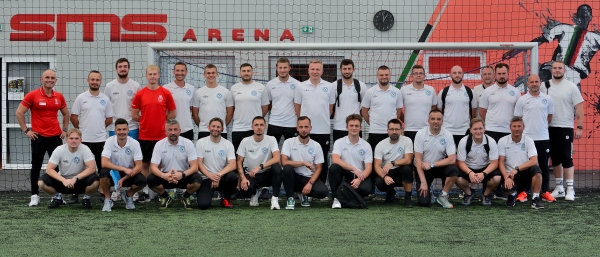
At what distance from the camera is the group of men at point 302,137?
8242mm

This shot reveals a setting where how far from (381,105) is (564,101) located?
2115 millimetres

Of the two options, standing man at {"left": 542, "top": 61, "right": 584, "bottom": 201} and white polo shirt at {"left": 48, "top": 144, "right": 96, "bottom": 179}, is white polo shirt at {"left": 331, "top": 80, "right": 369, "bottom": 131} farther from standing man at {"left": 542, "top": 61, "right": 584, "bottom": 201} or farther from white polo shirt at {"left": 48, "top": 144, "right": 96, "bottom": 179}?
white polo shirt at {"left": 48, "top": 144, "right": 96, "bottom": 179}

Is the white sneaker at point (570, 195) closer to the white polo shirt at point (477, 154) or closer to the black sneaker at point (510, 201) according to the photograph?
the black sneaker at point (510, 201)

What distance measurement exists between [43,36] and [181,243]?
765cm

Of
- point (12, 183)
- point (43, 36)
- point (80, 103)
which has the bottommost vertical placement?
point (12, 183)

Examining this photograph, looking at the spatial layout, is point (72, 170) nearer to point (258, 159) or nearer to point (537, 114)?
point (258, 159)

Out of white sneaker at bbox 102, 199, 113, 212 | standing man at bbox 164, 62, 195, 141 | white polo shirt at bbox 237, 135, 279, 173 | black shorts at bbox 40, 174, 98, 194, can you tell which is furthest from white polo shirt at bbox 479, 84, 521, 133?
black shorts at bbox 40, 174, 98, 194

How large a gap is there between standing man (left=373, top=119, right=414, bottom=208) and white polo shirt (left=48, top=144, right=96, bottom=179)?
301 centimetres

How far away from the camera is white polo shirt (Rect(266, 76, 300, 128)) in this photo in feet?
29.2

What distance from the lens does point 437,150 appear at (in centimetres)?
847

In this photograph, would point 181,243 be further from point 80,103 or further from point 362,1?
point 362,1

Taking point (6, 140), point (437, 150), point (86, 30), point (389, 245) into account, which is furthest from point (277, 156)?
point (6, 140)

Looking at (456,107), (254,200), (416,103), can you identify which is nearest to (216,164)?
(254,200)

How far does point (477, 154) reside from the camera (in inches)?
335
